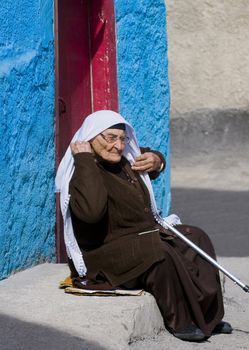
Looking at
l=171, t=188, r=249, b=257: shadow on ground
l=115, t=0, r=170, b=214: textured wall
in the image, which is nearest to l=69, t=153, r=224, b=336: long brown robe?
l=115, t=0, r=170, b=214: textured wall

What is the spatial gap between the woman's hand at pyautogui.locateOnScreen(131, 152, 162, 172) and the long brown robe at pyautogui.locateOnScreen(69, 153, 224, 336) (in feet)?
0.61

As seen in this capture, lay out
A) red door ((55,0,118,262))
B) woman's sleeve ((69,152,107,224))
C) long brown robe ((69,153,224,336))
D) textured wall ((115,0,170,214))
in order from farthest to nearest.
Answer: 1. textured wall ((115,0,170,214))
2. red door ((55,0,118,262))
3. long brown robe ((69,153,224,336))
4. woman's sleeve ((69,152,107,224))

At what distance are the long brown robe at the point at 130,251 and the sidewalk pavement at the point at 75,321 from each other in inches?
3.7

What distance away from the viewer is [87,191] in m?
4.88

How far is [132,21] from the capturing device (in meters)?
6.95

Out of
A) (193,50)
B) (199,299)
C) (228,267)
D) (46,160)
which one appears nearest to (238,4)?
(193,50)

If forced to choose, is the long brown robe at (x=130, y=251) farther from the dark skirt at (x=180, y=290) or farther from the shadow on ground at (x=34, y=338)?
the shadow on ground at (x=34, y=338)

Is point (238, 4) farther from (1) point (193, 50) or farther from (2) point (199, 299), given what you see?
(2) point (199, 299)

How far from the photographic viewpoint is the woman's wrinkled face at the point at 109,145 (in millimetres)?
5062

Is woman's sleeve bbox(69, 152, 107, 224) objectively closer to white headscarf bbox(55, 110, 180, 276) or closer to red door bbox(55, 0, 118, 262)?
white headscarf bbox(55, 110, 180, 276)

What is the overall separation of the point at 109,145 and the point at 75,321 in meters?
0.97

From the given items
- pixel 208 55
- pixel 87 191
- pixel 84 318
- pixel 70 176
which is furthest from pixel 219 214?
pixel 84 318

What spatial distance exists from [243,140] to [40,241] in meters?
6.35

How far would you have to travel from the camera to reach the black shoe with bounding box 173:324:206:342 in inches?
198
